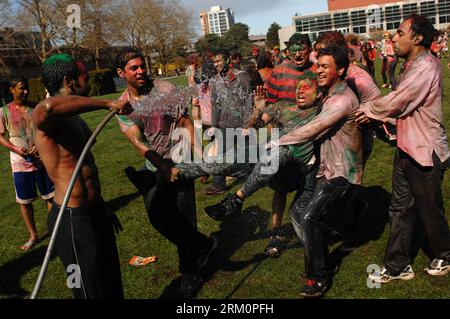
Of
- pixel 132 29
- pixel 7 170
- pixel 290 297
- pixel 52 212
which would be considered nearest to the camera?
pixel 52 212

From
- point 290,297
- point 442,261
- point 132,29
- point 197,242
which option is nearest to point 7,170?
point 197,242

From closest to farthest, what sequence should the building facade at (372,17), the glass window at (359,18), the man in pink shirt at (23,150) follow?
the man in pink shirt at (23,150) → the building facade at (372,17) → the glass window at (359,18)

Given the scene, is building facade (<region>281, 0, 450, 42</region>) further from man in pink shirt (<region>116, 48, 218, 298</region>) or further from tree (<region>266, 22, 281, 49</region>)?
man in pink shirt (<region>116, 48, 218, 298</region>)

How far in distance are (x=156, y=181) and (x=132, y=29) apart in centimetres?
7686

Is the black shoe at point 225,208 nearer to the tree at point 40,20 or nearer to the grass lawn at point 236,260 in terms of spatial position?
the grass lawn at point 236,260

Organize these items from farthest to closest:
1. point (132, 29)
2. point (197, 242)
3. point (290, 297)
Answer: point (132, 29)
point (197, 242)
point (290, 297)

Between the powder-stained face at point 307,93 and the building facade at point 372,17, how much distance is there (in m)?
122

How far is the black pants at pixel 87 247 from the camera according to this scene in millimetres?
3250

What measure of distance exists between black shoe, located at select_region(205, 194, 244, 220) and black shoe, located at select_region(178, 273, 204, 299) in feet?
2.75

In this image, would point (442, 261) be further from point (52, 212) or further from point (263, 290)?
point (52, 212)

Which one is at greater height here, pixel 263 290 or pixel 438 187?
pixel 438 187

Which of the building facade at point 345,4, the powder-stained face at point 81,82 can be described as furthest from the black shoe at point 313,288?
the building facade at point 345,4

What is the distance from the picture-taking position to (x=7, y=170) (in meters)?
11.6

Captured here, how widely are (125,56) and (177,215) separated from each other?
1613 mm
